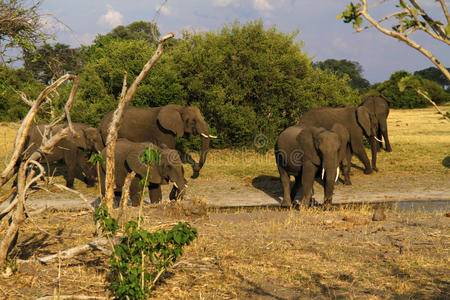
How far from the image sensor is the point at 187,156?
69.2 feet

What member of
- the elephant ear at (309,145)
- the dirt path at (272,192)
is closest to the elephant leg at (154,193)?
the dirt path at (272,192)

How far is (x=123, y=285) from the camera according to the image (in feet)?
19.0

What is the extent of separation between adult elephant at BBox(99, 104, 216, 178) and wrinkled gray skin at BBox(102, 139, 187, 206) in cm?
410

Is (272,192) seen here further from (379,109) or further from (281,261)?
(281,261)

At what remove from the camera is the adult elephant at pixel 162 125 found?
17328 mm

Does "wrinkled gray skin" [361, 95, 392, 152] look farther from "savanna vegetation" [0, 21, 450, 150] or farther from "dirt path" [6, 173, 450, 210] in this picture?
"dirt path" [6, 173, 450, 210]

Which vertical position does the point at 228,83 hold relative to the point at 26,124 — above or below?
above

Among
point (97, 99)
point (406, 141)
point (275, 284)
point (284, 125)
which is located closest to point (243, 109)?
point (284, 125)

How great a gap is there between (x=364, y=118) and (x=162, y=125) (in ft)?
23.8

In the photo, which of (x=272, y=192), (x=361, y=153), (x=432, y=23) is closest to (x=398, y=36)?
(x=432, y=23)

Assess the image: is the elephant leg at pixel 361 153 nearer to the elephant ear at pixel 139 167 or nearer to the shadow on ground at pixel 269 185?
the shadow on ground at pixel 269 185

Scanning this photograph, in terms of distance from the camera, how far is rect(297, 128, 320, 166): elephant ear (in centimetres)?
1364

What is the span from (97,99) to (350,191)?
36.8 feet

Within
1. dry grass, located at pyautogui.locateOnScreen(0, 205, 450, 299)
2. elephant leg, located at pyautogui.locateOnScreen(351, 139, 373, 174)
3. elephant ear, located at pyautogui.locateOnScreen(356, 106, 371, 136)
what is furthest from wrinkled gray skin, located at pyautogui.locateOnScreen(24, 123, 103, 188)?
elephant ear, located at pyautogui.locateOnScreen(356, 106, 371, 136)
